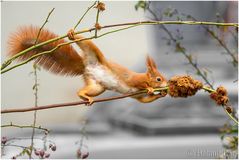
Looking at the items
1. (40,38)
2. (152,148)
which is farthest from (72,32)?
(152,148)

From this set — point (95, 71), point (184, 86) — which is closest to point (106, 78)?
point (95, 71)

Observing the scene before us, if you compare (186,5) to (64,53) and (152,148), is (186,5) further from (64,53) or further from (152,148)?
(64,53)

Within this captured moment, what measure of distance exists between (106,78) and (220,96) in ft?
0.56

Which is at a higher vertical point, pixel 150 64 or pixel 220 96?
pixel 150 64

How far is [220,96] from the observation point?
0.58 meters

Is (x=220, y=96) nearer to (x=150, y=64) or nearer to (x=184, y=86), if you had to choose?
(x=184, y=86)

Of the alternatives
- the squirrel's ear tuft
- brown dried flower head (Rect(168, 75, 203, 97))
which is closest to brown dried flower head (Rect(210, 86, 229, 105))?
brown dried flower head (Rect(168, 75, 203, 97))

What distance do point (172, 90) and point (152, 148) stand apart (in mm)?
1082

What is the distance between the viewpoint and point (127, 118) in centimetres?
209

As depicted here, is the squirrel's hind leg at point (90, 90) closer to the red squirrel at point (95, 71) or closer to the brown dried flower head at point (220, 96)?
the red squirrel at point (95, 71)

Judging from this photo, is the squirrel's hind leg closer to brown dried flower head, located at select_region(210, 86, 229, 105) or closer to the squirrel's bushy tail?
the squirrel's bushy tail

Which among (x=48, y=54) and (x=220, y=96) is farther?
(x=48, y=54)

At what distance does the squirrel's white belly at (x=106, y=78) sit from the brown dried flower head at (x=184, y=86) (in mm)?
118

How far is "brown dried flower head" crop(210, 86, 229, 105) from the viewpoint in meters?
0.57
